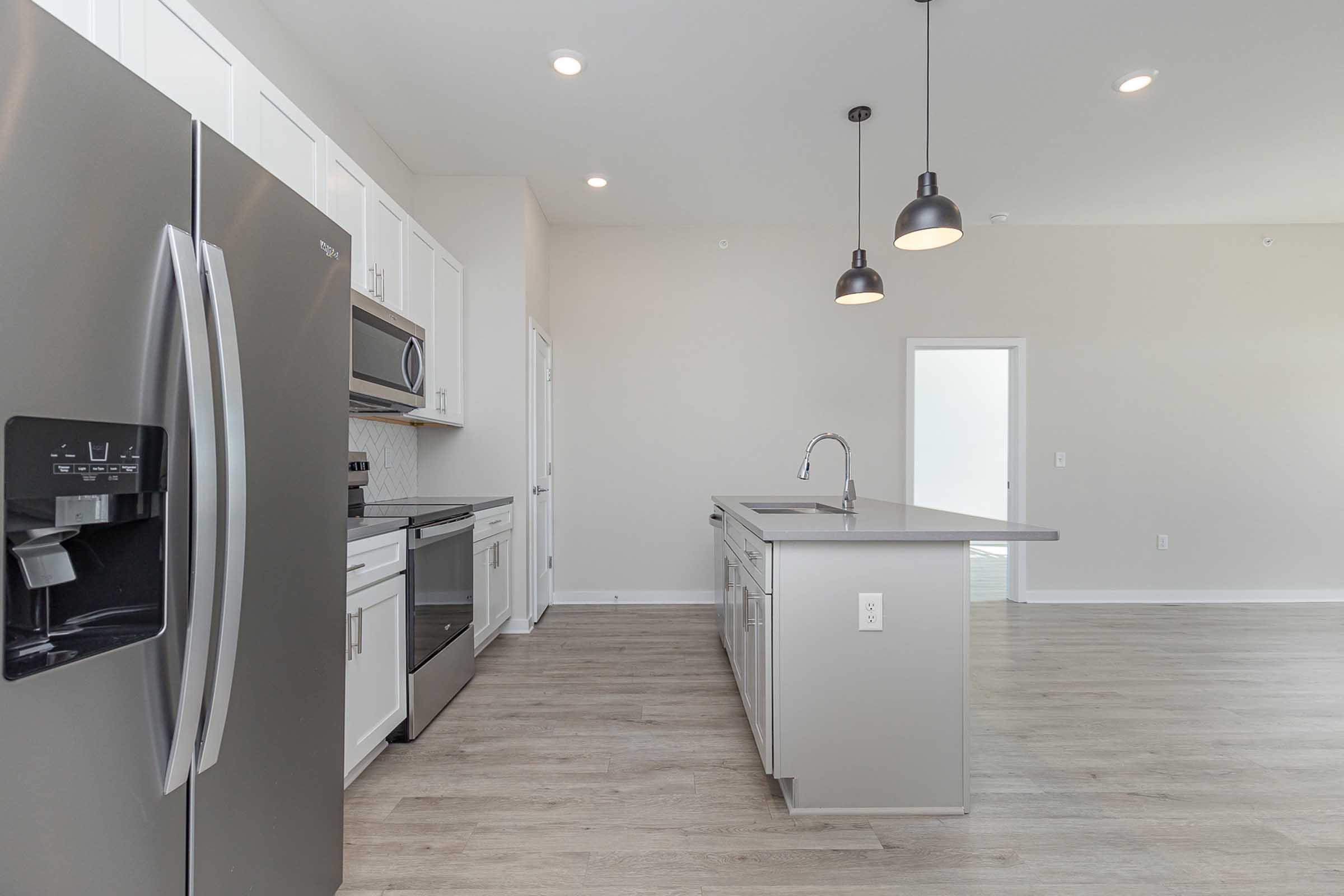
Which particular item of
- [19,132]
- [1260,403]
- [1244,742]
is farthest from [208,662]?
[1260,403]

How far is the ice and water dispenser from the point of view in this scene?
0.69m

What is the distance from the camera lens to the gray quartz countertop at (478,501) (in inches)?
125

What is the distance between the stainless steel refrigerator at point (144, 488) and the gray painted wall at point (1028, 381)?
3.62m

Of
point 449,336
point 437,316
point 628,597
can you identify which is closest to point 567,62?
point 437,316

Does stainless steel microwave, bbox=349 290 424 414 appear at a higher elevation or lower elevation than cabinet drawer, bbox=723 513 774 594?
higher

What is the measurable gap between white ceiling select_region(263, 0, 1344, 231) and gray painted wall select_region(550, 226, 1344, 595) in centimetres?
47

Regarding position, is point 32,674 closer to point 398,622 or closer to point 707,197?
point 398,622

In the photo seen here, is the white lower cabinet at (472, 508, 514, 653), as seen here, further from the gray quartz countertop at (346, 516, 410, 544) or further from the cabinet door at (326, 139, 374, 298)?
the cabinet door at (326, 139, 374, 298)

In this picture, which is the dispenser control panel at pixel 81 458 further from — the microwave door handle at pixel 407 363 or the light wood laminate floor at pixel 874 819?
the microwave door handle at pixel 407 363

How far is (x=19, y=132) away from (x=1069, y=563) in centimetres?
578

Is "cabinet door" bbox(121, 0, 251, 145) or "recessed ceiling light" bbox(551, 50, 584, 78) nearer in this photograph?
"cabinet door" bbox(121, 0, 251, 145)

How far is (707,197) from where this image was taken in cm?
428

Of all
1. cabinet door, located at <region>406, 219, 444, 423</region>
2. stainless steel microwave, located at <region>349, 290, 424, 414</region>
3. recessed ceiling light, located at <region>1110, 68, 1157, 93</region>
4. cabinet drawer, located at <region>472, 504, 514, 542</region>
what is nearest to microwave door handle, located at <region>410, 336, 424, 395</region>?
stainless steel microwave, located at <region>349, 290, 424, 414</region>

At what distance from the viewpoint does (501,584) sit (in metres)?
3.63
